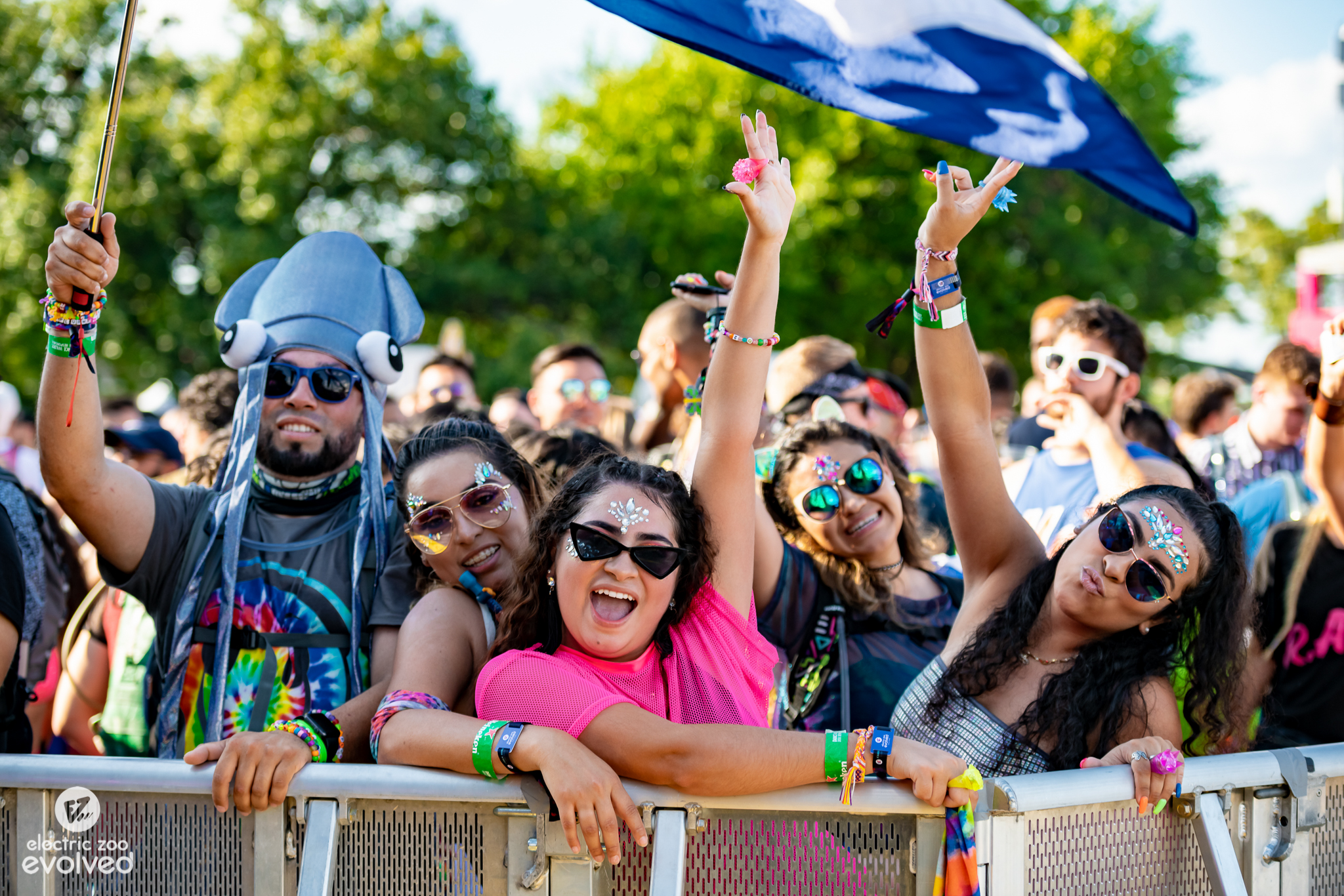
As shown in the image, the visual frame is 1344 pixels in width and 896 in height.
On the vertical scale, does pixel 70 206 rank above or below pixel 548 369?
below

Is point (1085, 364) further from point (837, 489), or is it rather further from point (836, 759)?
point (836, 759)

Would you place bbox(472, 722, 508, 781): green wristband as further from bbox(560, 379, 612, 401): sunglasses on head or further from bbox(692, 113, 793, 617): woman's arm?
bbox(560, 379, 612, 401): sunglasses on head

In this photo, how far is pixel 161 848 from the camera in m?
2.01

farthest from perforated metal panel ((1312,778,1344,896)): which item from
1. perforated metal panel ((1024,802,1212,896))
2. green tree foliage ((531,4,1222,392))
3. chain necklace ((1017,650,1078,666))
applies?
green tree foliage ((531,4,1222,392))

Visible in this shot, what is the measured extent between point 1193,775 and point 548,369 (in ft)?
15.3

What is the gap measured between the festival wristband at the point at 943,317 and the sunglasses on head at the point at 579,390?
3.53 m

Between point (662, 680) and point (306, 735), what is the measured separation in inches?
27.8

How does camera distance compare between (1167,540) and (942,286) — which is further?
(942,286)

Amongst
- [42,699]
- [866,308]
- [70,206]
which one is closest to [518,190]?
[866,308]

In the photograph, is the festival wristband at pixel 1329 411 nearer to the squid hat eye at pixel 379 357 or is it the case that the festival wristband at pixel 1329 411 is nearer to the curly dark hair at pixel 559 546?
the curly dark hair at pixel 559 546

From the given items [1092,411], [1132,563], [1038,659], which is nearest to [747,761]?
[1038,659]

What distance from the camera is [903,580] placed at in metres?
3.41

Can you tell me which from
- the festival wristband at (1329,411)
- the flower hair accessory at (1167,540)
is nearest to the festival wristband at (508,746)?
the flower hair accessory at (1167,540)

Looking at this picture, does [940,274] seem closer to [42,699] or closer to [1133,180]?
[1133,180]
